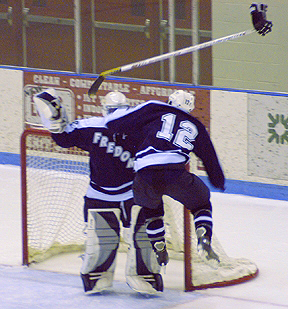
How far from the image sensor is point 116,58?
855 cm

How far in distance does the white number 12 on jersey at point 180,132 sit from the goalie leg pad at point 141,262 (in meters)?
0.51

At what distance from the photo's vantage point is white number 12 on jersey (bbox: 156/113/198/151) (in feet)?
16.0

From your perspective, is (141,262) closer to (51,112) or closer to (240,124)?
(51,112)

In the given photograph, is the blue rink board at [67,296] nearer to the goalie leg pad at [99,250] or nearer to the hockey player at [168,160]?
the goalie leg pad at [99,250]

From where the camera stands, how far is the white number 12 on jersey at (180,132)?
489 cm

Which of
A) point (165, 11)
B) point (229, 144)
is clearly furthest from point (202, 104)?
point (165, 11)

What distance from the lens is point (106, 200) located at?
5.23 m

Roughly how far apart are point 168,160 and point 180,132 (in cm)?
18

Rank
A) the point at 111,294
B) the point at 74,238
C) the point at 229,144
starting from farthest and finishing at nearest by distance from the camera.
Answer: the point at 229,144
the point at 74,238
the point at 111,294

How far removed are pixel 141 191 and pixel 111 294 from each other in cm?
74

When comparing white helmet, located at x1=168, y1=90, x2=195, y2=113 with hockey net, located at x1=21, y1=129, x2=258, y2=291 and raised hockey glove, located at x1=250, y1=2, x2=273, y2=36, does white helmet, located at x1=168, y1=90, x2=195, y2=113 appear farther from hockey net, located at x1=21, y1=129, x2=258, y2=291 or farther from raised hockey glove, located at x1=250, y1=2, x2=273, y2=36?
hockey net, located at x1=21, y1=129, x2=258, y2=291

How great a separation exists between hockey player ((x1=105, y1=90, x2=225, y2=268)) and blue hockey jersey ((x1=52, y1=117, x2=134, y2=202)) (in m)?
0.15

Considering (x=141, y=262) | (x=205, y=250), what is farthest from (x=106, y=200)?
(x=205, y=250)

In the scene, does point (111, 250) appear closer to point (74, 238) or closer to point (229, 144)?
point (74, 238)
